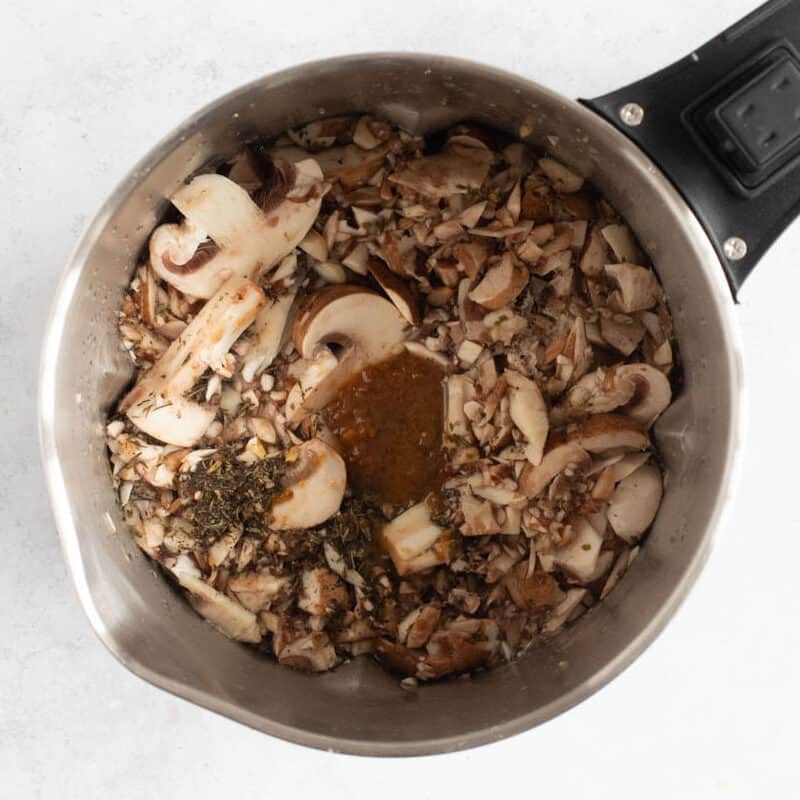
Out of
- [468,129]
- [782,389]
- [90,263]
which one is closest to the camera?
[90,263]

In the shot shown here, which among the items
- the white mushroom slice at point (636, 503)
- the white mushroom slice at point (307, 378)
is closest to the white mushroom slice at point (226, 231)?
the white mushroom slice at point (307, 378)

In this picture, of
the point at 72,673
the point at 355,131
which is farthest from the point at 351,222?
the point at 72,673

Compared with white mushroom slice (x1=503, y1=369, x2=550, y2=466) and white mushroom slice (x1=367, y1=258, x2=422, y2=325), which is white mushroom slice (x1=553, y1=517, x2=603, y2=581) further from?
white mushroom slice (x1=367, y1=258, x2=422, y2=325)

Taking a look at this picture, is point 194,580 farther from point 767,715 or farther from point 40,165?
point 767,715

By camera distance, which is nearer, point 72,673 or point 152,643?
point 152,643

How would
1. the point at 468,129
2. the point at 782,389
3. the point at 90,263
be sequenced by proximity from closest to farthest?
1. the point at 90,263
2. the point at 468,129
3. the point at 782,389

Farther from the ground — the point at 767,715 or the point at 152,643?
the point at 152,643
